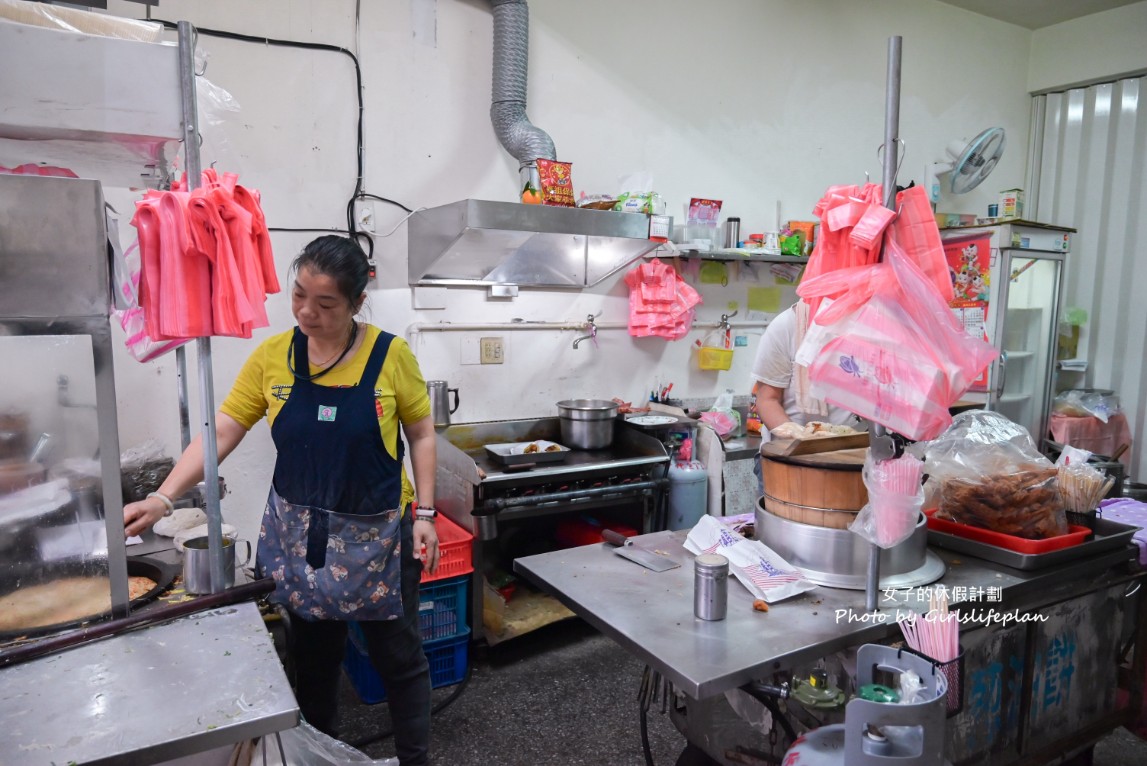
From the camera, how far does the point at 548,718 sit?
2.80m

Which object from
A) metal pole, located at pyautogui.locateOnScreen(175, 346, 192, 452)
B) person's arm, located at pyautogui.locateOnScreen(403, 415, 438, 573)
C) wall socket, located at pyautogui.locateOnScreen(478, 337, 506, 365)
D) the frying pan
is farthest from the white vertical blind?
the frying pan

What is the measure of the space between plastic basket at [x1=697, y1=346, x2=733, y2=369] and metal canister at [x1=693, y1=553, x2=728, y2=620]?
10.2 ft

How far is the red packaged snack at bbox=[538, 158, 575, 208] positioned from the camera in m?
3.27

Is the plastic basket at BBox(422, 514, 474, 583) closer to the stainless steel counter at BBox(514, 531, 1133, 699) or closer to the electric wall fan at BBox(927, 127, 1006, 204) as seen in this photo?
the stainless steel counter at BBox(514, 531, 1133, 699)

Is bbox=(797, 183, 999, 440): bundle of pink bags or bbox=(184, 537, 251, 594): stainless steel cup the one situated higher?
bbox=(797, 183, 999, 440): bundle of pink bags

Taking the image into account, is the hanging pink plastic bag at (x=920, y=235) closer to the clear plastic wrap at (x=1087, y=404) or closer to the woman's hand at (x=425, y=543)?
the woman's hand at (x=425, y=543)

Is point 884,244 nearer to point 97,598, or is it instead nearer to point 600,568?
point 600,568

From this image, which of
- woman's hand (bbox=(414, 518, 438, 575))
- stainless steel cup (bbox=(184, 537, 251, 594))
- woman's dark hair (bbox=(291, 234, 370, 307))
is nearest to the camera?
stainless steel cup (bbox=(184, 537, 251, 594))

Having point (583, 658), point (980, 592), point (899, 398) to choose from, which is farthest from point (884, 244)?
point (583, 658)

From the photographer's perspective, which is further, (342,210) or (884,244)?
(342,210)

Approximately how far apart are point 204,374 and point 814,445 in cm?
144

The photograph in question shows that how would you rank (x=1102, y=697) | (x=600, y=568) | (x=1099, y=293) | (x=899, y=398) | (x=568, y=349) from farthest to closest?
1. (x=1099, y=293)
2. (x=568, y=349)
3. (x=1102, y=697)
4. (x=600, y=568)
5. (x=899, y=398)

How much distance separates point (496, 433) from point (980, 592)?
8.37 ft

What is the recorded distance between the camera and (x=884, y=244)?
1491 mm
